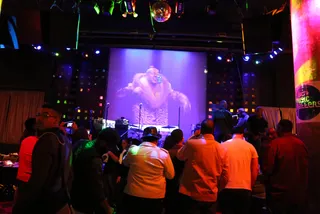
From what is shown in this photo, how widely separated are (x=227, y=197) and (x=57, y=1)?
7.79 m

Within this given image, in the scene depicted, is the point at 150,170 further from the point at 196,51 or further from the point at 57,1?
the point at 196,51

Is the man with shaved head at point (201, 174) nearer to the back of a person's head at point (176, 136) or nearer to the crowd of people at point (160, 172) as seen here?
the crowd of people at point (160, 172)

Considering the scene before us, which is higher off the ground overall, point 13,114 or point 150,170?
point 13,114

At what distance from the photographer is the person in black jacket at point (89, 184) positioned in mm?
2791

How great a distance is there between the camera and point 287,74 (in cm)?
1037

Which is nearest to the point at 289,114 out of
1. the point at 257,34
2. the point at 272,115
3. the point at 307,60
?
the point at 272,115

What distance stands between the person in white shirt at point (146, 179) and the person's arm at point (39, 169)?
1100 mm

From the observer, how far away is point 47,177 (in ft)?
7.20

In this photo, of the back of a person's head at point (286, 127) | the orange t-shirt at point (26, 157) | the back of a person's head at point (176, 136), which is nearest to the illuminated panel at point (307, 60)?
the back of a person's head at point (286, 127)

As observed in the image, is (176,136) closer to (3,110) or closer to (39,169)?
(39,169)

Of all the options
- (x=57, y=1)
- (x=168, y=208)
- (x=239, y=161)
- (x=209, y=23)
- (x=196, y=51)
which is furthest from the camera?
(x=196, y=51)

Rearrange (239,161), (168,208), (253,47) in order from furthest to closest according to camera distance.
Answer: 1. (253,47)
2. (168,208)
3. (239,161)

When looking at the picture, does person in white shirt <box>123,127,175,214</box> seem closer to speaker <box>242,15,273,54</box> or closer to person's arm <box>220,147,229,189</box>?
person's arm <box>220,147,229,189</box>

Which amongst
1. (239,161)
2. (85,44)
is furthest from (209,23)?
(239,161)
